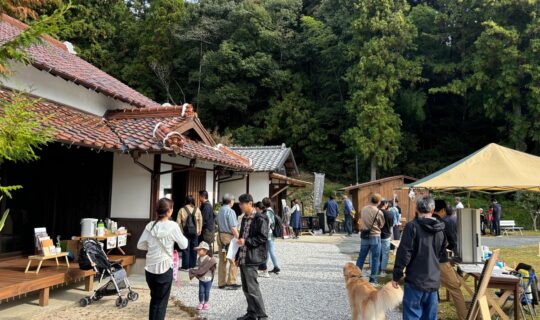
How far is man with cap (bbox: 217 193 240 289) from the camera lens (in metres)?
7.34

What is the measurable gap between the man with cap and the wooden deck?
223 cm

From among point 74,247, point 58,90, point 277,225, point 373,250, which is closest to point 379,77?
point 277,225

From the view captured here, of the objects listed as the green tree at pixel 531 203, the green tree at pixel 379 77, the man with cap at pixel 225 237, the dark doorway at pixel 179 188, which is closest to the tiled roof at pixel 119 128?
the dark doorway at pixel 179 188

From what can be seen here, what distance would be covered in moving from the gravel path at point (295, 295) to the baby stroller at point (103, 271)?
1.01 metres

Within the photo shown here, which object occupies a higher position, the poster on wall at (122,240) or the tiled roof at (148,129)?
the tiled roof at (148,129)

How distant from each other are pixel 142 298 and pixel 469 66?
2692 cm

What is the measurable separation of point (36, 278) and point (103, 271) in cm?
91

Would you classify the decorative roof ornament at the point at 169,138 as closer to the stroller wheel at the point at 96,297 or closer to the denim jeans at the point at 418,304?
the stroller wheel at the point at 96,297

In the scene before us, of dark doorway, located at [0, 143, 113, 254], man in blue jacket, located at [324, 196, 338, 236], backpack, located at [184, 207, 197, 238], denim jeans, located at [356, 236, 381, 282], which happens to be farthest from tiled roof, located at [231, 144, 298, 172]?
denim jeans, located at [356, 236, 381, 282]

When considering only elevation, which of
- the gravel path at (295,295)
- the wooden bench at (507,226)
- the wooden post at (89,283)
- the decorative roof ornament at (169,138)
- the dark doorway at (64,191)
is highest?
the decorative roof ornament at (169,138)

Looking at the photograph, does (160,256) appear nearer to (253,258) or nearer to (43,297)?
(253,258)

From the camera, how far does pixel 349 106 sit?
28.2 meters

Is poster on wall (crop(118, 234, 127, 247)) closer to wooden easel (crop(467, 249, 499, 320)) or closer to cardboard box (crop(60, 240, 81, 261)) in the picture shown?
cardboard box (crop(60, 240, 81, 261))

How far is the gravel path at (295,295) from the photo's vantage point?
5.84m
